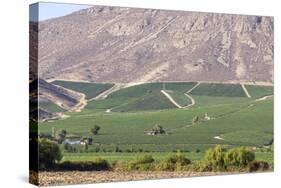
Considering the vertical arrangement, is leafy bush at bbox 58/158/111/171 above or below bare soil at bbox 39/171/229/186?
above

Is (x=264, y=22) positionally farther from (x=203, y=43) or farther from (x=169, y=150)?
(x=169, y=150)

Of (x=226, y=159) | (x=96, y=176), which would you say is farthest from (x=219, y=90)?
(x=96, y=176)

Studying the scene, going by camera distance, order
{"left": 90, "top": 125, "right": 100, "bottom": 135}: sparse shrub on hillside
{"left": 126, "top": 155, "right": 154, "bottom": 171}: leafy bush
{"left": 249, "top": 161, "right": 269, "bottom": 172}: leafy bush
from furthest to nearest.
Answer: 1. {"left": 249, "top": 161, "right": 269, "bottom": 172}: leafy bush
2. {"left": 126, "top": 155, "right": 154, "bottom": 171}: leafy bush
3. {"left": 90, "top": 125, "right": 100, "bottom": 135}: sparse shrub on hillside

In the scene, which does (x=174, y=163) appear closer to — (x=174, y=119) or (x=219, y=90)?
(x=174, y=119)

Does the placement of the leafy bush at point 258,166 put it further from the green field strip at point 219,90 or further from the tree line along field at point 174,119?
the green field strip at point 219,90

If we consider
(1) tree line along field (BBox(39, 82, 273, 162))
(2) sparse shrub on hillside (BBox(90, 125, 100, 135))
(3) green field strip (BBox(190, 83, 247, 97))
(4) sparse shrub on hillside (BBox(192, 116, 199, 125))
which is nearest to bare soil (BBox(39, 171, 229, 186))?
(1) tree line along field (BBox(39, 82, 273, 162))

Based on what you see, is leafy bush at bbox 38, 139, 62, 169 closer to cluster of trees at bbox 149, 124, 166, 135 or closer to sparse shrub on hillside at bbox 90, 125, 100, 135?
sparse shrub on hillside at bbox 90, 125, 100, 135
